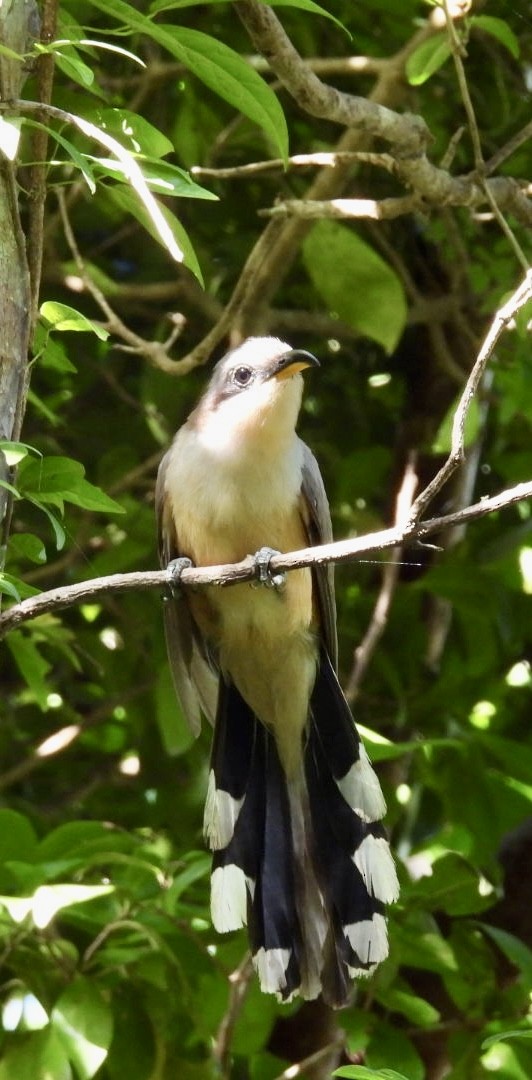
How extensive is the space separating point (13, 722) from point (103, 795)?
14.6 inches

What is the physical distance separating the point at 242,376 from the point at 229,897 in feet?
4.16

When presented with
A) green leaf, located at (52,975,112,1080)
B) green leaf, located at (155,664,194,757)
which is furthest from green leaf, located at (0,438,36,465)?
green leaf, located at (155,664,194,757)

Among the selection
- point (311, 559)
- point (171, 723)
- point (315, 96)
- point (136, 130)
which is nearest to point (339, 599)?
point (171, 723)

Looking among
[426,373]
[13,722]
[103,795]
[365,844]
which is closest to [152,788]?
[103,795]

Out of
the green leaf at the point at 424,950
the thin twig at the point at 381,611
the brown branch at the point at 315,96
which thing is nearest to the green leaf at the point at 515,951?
the green leaf at the point at 424,950

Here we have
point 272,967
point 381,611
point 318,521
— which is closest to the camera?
point 272,967

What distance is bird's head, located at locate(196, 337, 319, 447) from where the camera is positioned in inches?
131

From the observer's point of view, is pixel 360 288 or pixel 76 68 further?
pixel 360 288

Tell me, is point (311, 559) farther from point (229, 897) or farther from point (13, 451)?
point (229, 897)

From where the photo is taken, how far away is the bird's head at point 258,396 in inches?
131

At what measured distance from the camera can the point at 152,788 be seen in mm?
4344

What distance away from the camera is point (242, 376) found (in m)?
3.49

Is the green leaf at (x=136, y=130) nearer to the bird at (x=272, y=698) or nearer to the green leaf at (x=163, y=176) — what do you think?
the green leaf at (x=163, y=176)

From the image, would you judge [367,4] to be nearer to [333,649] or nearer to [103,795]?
[333,649]
